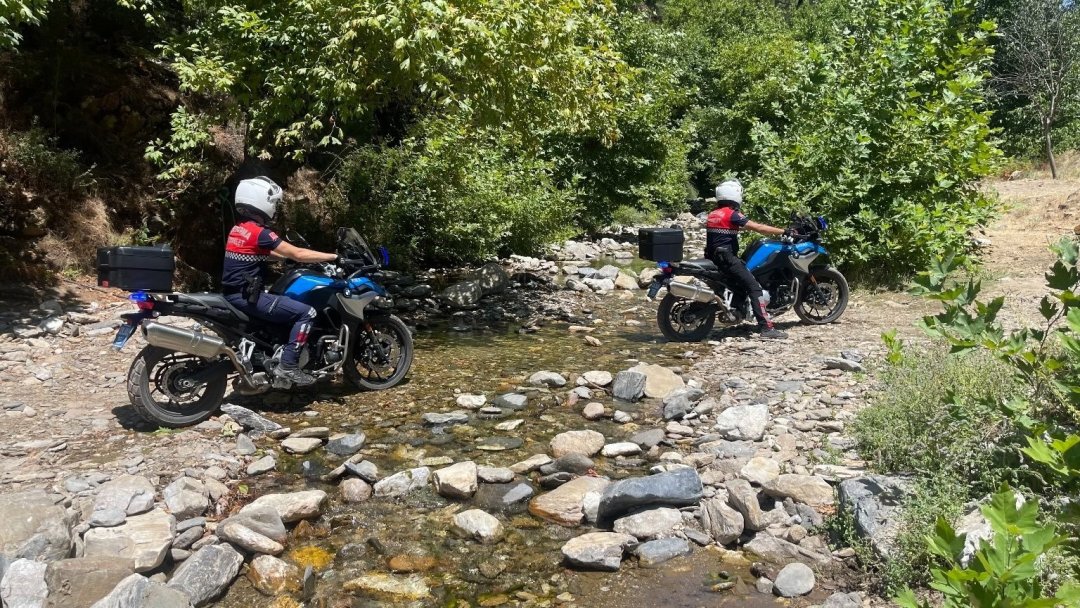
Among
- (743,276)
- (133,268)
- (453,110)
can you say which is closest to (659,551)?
(133,268)

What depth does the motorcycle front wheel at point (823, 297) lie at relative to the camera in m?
9.66

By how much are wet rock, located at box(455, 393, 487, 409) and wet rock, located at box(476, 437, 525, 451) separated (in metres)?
0.78

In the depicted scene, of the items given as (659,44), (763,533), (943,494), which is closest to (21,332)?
(763,533)

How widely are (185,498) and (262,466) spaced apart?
761 millimetres

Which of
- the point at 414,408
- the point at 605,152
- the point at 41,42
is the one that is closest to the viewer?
the point at 414,408

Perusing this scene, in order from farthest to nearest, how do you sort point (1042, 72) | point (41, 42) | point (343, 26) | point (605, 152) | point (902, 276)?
point (1042, 72)
point (605, 152)
point (902, 276)
point (41, 42)
point (343, 26)

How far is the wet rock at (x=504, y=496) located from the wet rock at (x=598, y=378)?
7.49 ft

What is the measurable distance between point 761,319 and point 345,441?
5.13m

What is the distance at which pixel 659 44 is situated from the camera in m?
21.3

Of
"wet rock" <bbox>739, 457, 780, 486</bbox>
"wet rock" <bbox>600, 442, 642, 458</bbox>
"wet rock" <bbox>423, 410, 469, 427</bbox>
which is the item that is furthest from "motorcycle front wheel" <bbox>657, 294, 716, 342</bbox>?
"wet rock" <bbox>739, 457, 780, 486</bbox>

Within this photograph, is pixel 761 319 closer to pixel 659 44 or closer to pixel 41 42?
pixel 41 42

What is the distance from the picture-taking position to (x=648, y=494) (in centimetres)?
486

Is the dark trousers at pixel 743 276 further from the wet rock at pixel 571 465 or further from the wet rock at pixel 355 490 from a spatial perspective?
the wet rock at pixel 355 490

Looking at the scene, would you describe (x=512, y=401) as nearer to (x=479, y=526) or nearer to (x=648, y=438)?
(x=648, y=438)
